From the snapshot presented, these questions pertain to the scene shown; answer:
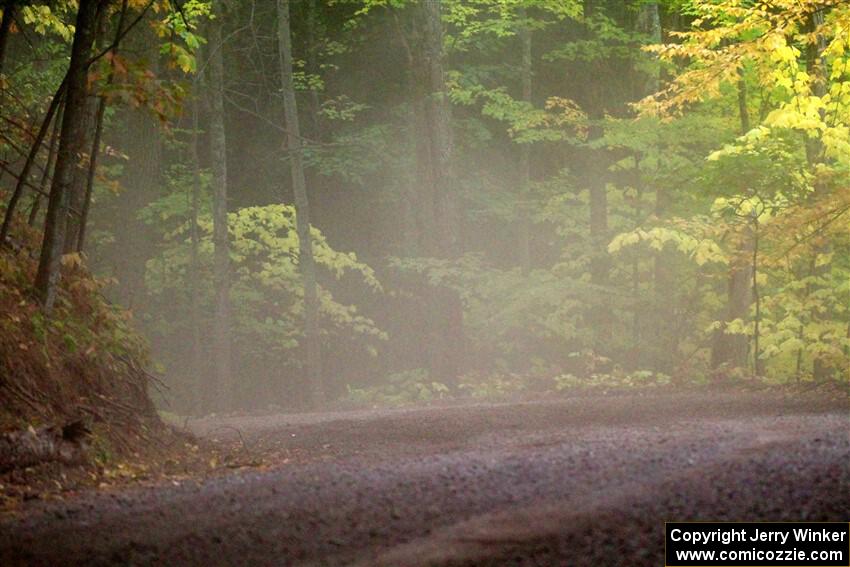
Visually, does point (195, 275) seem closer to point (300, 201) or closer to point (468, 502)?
point (300, 201)

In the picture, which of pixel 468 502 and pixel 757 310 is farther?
pixel 757 310

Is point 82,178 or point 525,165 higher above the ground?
point 525,165

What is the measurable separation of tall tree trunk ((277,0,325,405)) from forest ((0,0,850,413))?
6 centimetres

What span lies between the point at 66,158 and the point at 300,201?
11677 millimetres

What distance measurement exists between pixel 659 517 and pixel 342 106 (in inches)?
965

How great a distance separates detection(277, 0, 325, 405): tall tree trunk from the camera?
69.4ft

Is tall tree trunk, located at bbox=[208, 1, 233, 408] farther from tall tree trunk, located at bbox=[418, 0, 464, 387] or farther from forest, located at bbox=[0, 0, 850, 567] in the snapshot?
tall tree trunk, located at bbox=[418, 0, 464, 387]

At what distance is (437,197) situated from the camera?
21406 mm

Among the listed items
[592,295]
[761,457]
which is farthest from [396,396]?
[761,457]

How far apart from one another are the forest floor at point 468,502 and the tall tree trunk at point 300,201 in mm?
12157

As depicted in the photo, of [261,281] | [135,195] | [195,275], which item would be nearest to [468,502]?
[135,195]

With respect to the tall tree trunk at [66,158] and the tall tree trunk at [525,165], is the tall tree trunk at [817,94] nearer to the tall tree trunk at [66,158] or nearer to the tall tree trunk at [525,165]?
the tall tree trunk at [66,158]

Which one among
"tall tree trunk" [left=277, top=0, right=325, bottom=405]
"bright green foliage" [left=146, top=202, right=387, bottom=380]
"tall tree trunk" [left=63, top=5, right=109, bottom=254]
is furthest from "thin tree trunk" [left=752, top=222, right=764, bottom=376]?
"tall tree trunk" [left=63, top=5, right=109, bottom=254]

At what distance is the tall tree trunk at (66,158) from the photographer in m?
10.2
